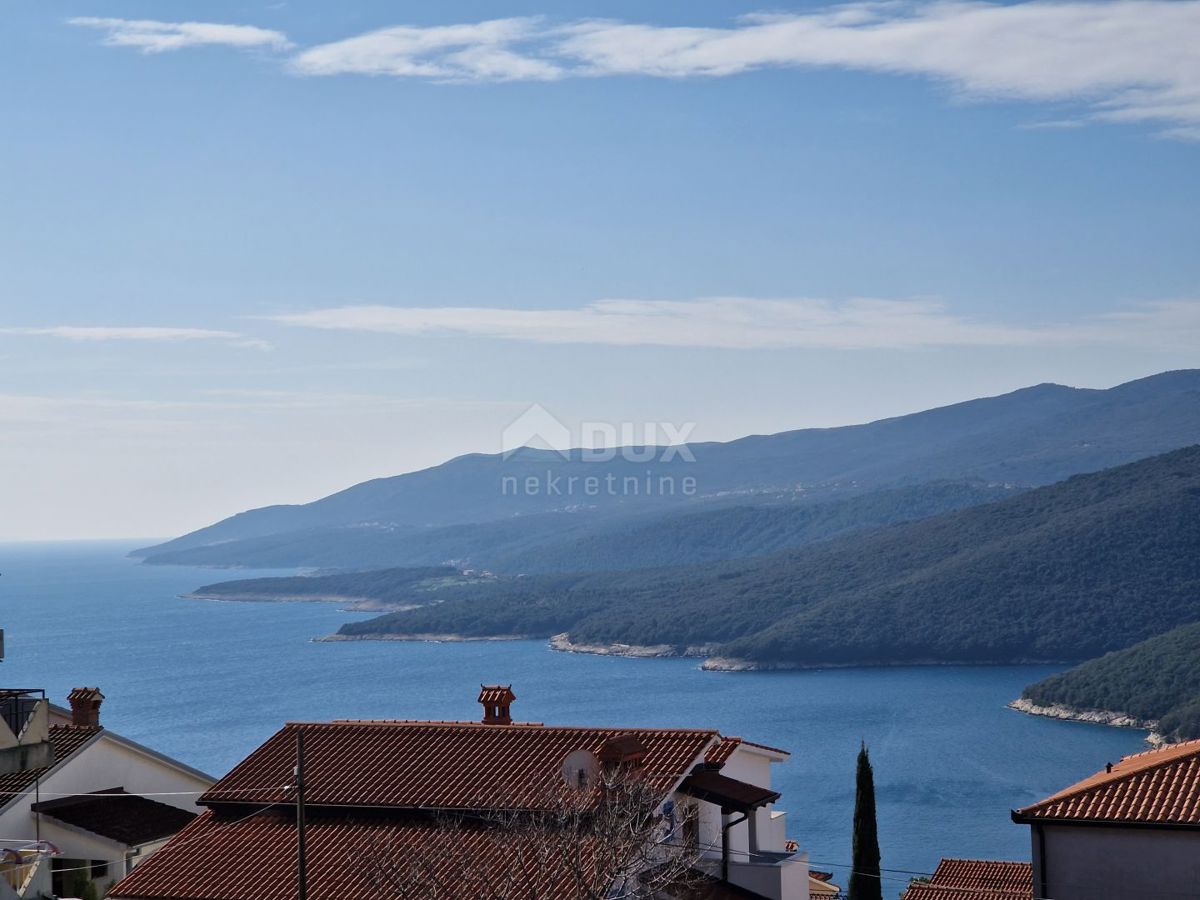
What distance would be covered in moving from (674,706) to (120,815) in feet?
325

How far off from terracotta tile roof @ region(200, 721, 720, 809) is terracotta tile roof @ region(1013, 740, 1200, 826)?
11.7 ft

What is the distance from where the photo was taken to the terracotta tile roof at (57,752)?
17.9 metres

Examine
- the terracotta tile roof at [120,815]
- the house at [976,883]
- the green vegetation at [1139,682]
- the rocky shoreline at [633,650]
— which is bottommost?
the rocky shoreline at [633,650]

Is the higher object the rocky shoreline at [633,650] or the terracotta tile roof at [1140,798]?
the terracotta tile roof at [1140,798]

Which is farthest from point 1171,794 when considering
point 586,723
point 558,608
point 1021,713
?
point 558,608

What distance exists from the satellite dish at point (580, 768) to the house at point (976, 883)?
1023 cm

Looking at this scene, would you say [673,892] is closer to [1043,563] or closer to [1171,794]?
[1171,794]

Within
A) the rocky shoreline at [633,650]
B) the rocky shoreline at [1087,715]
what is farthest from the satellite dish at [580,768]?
the rocky shoreline at [633,650]

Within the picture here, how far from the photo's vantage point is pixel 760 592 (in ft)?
608

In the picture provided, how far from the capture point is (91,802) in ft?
62.3

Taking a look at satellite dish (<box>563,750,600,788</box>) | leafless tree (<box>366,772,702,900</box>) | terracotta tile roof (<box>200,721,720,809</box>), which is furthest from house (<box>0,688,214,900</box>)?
satellite dish (<box>563,750,600,788</box>)

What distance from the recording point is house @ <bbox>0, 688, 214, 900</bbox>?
1764 centimetres

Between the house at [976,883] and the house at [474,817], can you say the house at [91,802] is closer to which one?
the house at [474,817]

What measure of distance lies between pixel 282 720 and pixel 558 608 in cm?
10016
